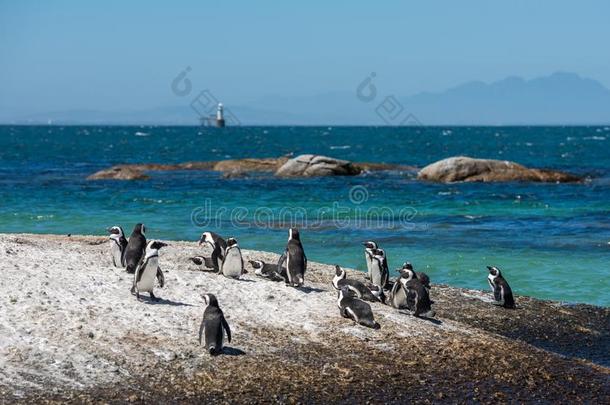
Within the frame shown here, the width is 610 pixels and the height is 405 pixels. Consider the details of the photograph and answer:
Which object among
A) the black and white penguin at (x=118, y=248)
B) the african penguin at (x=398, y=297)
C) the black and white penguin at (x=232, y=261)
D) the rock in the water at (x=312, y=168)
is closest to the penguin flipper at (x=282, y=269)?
the black and white penguin at (x=232, y=261)

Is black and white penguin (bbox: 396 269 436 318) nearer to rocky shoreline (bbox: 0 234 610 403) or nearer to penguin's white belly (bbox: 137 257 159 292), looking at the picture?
rocky shoreline (bbox: 0 234 610 403)

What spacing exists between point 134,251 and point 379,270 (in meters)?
4.72

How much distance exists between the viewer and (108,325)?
13.0m

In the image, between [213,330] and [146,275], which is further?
[146,275]

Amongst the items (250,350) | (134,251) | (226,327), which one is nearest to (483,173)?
(134,251)

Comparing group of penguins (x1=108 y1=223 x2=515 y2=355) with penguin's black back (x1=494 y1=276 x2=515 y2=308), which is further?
penguin's black back (x1=494 y1=276 x2=515 y2=308)

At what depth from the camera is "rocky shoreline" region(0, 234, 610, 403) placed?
11.6m

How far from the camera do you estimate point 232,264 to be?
650 inches

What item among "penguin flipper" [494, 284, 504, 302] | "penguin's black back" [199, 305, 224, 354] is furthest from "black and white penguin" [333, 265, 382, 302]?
"penguin's black back" [199, 305, 224, 354]

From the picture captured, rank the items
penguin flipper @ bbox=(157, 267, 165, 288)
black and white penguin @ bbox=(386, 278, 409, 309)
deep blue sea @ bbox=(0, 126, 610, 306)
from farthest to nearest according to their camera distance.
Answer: deep blue sea @ bbox=(0, 126, 610, 306)
black and white penguin @ bbox=(386, 278, 409, 309)
penguin flipper @ bbox=(157, 267, 165, 288)

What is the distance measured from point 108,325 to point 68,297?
3.47 feet

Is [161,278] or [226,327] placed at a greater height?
[161,278]

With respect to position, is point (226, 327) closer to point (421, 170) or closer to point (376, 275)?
point (376, 275)

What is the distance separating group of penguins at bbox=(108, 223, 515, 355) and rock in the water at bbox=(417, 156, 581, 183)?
100 ft
